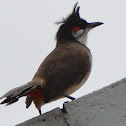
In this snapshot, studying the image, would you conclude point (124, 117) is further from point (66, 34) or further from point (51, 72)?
point (66, 34)

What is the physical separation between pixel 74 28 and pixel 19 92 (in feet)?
8.39

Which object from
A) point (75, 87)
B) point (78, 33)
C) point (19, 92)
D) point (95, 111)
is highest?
point (19, 92)

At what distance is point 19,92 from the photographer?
329cm

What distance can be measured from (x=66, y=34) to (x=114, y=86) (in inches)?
103

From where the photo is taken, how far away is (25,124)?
9.45ft

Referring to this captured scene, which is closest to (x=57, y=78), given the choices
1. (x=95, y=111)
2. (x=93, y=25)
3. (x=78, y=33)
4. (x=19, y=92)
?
(x=19, y=92)

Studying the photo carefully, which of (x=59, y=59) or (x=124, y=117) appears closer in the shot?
(x=124, y=117)

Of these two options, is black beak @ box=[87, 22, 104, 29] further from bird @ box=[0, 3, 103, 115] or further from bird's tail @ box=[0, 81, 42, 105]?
bird's tail @ box=[0, 81, 42, 105]

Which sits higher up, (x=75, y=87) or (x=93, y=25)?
(x=93, y=25)

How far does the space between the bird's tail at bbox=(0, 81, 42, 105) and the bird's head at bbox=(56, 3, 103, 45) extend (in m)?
2.05

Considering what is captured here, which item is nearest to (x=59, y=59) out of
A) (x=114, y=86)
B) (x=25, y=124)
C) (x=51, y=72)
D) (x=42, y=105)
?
(x=51, y=72)

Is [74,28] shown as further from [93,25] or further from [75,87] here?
[75,87]

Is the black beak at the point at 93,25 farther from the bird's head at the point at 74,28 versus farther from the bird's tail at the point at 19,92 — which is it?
the bird's tail at the point at 19,92

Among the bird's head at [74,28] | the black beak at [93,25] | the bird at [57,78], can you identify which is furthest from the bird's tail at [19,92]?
the black beak at [93,25]
